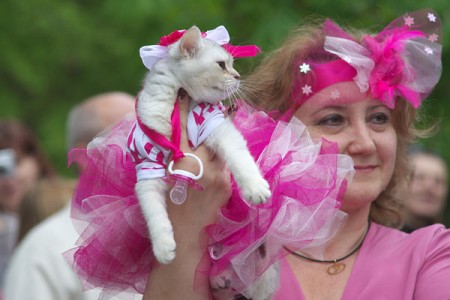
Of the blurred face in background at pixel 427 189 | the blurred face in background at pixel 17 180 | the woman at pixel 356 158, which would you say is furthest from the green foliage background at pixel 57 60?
the woman at pixel 356 158

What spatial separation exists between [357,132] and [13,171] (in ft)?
15.7

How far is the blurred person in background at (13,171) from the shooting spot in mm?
7402

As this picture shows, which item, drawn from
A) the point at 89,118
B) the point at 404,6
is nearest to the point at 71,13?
the point at 89,118

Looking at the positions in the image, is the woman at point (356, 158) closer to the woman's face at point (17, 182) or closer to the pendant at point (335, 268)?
the pendant at point (335, 268)

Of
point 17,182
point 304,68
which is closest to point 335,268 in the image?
point 304,68

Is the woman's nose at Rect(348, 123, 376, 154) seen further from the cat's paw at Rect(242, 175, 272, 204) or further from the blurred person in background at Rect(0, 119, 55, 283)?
the blurred person in background at Rect(0, 119, 55, 283)

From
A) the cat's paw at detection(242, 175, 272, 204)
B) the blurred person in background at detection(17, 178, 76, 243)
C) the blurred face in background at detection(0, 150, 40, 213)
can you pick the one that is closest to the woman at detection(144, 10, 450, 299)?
the cat's paw at detection(242, 175, 272, 204)

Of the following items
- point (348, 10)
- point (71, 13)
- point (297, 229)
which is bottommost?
point (71, 13)

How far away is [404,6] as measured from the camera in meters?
5.38

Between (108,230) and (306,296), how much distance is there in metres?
0.77

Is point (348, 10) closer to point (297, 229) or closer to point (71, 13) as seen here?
point (297, 229)

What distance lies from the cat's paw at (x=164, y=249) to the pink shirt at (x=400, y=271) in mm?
505

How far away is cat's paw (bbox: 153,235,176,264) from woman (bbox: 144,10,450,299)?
20 cm

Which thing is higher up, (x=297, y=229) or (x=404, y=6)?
(x=297, y=229)
